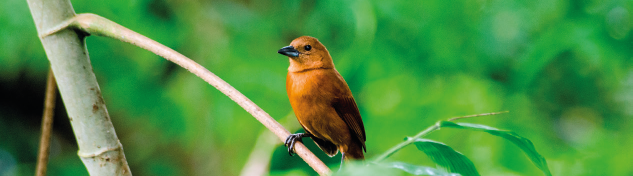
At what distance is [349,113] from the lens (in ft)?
3.03

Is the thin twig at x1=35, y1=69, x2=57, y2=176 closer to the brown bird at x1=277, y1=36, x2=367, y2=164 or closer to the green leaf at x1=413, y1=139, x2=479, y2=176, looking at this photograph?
the brown bird at x1=277, y1=36, x2=367, y2=164

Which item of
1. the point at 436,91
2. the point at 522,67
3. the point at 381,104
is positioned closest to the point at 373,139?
the point at 381,104

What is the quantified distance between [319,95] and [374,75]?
85 centimetres

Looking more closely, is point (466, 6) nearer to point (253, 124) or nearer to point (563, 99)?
point (563, 99)

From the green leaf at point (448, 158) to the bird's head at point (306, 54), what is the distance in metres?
0.42

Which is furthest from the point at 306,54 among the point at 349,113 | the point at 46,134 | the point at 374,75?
the point at 374,75

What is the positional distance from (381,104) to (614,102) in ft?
3.51

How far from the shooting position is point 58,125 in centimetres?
190

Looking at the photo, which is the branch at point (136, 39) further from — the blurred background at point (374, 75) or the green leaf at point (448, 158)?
the blurred background at point (374, 75)

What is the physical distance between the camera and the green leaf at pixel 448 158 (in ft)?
1.59

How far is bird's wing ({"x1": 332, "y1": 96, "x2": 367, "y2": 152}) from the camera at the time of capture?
91 cm

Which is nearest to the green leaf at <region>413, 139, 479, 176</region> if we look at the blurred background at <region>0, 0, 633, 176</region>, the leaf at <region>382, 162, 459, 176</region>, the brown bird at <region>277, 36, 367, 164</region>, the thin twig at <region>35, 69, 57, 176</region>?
the leaf at <region>382, 162, 459, 176</region>

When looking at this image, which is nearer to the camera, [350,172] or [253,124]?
[350,172]

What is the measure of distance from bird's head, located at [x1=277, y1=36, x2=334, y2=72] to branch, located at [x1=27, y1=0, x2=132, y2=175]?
1.27 feet
